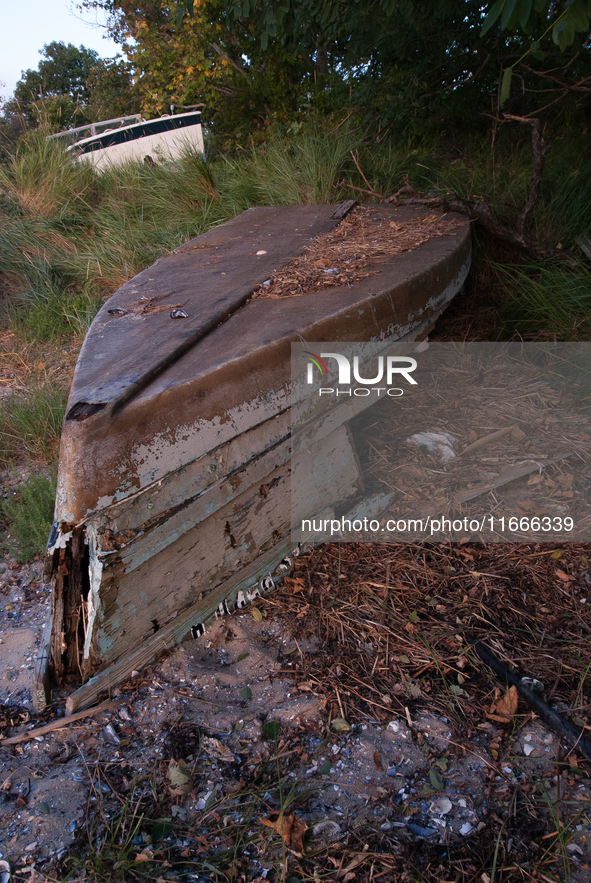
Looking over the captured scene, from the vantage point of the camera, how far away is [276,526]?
6.22 feet

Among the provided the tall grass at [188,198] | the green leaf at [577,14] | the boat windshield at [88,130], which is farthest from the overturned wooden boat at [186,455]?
the boat windshield at [88,130]

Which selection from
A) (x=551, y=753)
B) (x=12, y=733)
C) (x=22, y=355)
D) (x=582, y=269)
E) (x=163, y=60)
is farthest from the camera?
(x=163, y=60)

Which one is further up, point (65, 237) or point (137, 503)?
point (65, 237)

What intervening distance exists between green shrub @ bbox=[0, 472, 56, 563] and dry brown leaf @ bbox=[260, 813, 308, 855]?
4.67ft

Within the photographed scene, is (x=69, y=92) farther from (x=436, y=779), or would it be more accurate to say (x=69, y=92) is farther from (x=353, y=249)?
(x=436, y=779)

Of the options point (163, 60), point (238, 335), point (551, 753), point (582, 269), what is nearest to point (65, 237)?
point (238, 335)

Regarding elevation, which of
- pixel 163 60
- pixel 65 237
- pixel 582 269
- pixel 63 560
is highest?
pixel 163 60

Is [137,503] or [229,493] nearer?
[137,503]

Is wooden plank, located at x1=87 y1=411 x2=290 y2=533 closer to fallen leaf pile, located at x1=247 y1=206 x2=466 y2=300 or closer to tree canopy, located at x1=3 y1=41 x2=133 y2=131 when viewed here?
fallen leaf pile, located at x1=247 y1=206 x2=466 y2=300

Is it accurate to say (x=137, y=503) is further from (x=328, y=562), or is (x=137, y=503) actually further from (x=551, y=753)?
(x=551, y=753)

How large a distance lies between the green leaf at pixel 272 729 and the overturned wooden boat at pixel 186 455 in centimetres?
38

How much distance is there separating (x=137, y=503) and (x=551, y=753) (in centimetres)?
118

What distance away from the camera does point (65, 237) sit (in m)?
4.64

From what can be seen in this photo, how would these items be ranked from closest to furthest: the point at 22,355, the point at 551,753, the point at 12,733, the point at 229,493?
the point at 551,753 → the point at 12,733 → the point at 229,493 → the point at 22,355
